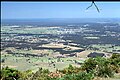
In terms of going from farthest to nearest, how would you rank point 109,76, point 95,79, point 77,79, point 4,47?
point 4,47, point 109,76, point 95,79, point 77,79

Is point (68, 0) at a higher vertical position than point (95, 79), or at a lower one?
higher

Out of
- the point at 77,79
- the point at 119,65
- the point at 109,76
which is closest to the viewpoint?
the point at 77,79

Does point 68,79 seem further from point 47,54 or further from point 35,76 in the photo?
point 47,54

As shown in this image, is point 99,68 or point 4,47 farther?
point 4,47

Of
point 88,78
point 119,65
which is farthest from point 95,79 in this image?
point 119,65

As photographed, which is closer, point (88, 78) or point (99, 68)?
point (88, 78)

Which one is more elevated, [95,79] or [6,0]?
[6,0]

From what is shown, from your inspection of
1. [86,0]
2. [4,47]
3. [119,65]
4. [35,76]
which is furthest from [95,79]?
[4,47]

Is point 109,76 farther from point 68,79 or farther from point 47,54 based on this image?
point 47,54

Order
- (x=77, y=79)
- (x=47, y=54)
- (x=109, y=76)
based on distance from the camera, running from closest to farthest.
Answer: (x=77, y=79), (x=109, y=76), (x=47, y=54)
